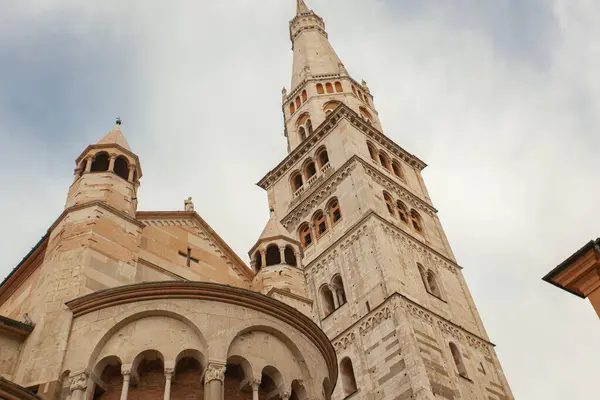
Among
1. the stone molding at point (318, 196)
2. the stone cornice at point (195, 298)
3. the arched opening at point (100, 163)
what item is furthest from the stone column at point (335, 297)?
the stone cornice at point (195, 298)

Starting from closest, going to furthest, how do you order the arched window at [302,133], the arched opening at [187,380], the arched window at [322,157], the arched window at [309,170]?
the arched opening at [187,380], the arched window at [322,157], the arched window at [309,170], the arched window at [302,133]

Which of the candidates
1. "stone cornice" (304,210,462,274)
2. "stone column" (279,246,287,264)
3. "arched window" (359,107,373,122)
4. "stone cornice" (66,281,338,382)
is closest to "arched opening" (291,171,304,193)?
"arched window" (359,107,373,122)

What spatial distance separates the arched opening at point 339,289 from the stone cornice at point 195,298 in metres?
17.0

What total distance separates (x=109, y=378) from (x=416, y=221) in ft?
84.7

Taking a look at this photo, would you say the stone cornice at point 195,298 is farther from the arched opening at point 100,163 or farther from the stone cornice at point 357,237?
the stone cornice at point 357,237

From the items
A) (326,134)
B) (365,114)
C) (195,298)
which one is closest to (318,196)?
(326,134)

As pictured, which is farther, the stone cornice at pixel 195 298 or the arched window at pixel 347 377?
the arched window at pixel 347 377

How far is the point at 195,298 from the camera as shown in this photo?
1127 centimetres

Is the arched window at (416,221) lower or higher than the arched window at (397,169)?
lower

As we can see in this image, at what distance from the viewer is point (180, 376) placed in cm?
1052

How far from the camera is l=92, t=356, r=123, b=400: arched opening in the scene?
1012 centimetres

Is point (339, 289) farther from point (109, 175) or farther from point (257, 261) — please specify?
point (109, 175)

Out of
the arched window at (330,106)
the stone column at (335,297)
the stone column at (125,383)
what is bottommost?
the stone column at (125,383)

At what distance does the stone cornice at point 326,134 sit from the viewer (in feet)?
122
